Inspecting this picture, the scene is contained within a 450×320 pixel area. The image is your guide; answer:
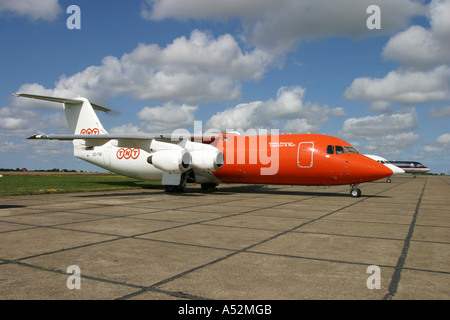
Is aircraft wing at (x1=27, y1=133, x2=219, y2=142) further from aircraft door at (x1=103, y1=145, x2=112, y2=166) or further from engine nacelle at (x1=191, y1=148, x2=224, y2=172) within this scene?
aircraft door at (x1=103, y1=145, x2=112, y2=166)

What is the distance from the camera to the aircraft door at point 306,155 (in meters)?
17.3

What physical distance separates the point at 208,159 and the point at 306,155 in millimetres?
5144

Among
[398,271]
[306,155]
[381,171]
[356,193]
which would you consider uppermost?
[306,155]

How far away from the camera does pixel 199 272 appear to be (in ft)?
16.9

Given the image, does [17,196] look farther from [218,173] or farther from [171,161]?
[218,173]

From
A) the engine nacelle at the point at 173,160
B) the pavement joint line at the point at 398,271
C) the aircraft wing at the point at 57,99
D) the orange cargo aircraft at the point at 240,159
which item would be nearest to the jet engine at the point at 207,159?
the orange cargo aircraft at the point at 240,159

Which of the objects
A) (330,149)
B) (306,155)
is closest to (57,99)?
(306,155)

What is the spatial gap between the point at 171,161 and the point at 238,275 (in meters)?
13.3

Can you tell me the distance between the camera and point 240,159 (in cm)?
1912

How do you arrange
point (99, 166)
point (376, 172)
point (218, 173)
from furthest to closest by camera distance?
point (99, 166) < point (218, 173) < point (376, 172)

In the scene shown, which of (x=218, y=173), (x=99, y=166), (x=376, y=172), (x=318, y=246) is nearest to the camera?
(x=318, y=246)

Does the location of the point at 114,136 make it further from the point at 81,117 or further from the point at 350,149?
the point at 350,149
